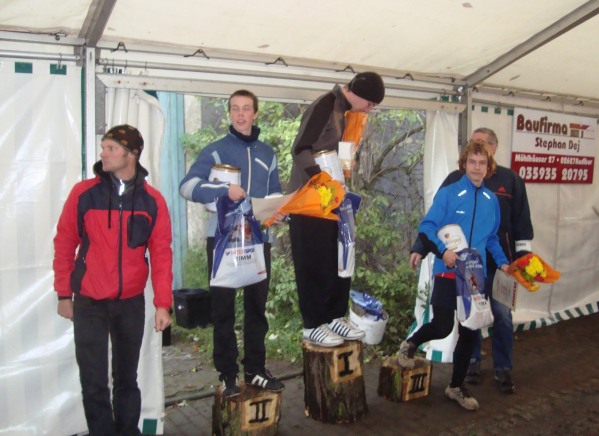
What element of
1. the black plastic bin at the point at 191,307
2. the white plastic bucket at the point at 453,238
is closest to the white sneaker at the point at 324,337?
the white plastic bucket at the point at 453,238

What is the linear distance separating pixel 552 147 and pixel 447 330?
2982 mm

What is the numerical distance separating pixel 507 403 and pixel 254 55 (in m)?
3.05

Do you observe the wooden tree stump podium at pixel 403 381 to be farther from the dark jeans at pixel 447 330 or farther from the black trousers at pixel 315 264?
the black trousers at pixel 315 264

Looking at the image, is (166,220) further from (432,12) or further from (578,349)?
(578,349)

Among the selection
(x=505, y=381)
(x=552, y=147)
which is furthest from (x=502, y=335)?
(x=552, y=147)

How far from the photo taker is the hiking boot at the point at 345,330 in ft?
11.7

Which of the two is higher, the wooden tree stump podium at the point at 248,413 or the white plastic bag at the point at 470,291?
the white plastic bag at the point at 470,291

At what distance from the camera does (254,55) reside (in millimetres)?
3654

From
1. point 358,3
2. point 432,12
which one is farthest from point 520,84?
point 358,3

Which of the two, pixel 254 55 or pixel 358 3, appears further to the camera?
pixel 254 55

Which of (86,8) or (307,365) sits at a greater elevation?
(86,8)

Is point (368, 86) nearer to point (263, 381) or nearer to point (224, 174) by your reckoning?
point (224, 174)

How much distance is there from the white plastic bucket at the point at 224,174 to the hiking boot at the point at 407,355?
175 centimetres

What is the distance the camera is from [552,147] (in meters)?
5.63
